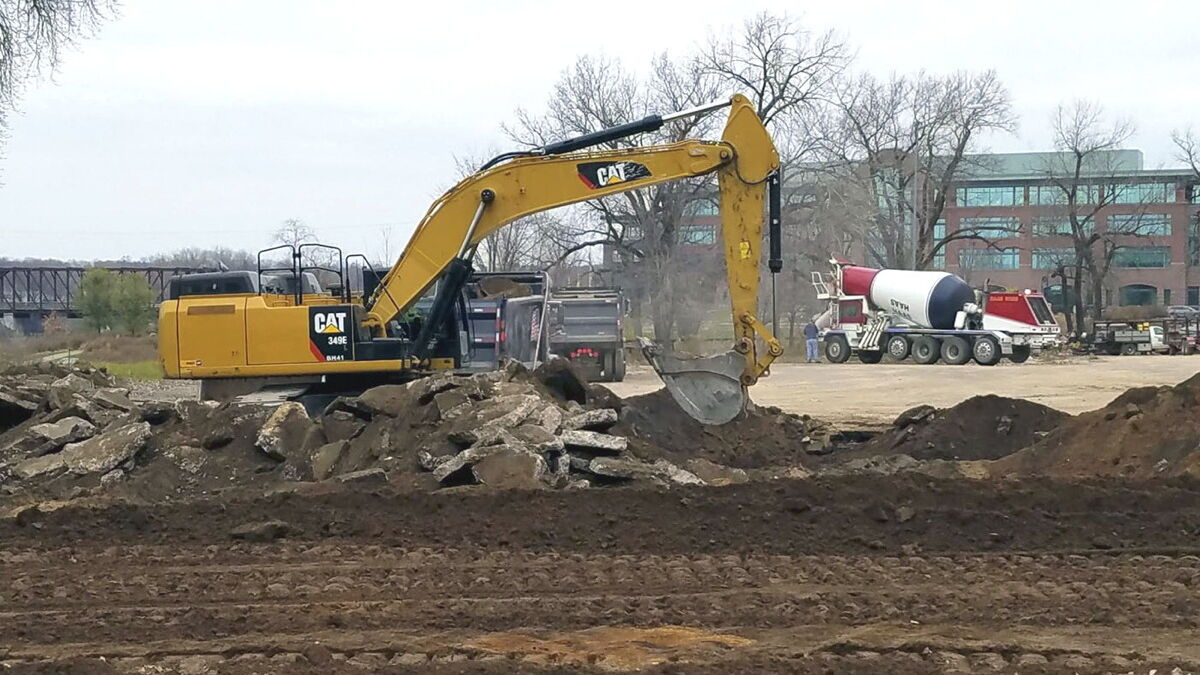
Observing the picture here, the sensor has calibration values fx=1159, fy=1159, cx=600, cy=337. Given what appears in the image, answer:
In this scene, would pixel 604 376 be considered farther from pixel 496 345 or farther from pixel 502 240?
pixel 502 240

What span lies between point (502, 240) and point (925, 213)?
19870mm

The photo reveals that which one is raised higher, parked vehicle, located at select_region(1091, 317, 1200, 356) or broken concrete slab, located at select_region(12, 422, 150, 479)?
parked vehicle, located at select_region(1091, 317, 1200, 356)

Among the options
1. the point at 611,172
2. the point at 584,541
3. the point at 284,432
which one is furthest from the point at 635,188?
the point at 584,541

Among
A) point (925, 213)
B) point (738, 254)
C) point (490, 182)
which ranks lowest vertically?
point (738, 254)

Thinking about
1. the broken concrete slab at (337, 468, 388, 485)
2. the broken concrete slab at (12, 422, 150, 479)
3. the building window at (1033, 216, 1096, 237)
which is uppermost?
the building window at (1033, 216, 1096, 237)

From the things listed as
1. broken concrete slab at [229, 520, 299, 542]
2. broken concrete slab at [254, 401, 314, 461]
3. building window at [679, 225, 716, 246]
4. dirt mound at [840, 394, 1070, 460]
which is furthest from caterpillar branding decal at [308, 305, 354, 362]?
building window at [679, 225, 716, 246]

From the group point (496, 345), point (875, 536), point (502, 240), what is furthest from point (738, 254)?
point (502, 240)

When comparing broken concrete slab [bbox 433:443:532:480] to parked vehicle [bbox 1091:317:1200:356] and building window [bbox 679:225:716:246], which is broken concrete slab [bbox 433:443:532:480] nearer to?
building window [bbox 679:225:716:246]

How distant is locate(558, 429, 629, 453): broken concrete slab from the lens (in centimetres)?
1056

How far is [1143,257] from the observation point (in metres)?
80.8

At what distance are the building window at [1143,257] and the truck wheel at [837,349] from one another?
171ft

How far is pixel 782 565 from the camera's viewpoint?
7.42 m

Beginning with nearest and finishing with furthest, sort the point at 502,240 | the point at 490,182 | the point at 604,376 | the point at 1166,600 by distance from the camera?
the point at 1166,600 < the point at 490,182 < the point at 604,376 < the point at 502,240

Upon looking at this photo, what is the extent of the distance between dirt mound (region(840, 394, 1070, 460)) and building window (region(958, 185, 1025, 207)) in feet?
233
